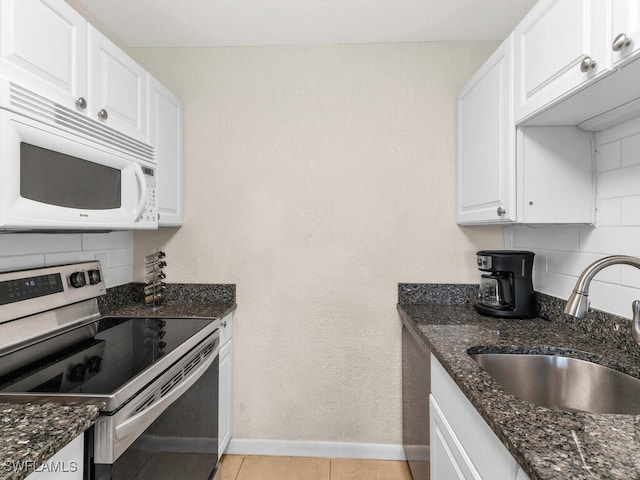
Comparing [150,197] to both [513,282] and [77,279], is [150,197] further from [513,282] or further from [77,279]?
[513,282]

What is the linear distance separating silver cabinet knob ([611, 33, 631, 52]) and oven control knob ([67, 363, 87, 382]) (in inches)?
67.1

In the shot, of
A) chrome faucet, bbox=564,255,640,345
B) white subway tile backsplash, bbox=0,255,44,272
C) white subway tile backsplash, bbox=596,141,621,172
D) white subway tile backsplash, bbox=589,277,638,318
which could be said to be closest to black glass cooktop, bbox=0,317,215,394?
white subway tile backsplash, bbox=0,255,44,272

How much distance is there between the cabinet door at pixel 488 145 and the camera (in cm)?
157

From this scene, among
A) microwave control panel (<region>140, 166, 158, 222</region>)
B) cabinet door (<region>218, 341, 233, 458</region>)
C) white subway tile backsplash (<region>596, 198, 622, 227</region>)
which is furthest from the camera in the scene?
cabinet door (<region>218, 341, 233, 458</region>)

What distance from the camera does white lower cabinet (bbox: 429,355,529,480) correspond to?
863mm

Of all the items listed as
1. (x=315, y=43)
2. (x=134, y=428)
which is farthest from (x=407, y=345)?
(x=315, y=43)

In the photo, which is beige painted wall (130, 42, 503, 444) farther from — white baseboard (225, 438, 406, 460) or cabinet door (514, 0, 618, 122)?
cabinet door (514, 0, 618, 122)

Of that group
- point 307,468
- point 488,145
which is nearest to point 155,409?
point 307,468

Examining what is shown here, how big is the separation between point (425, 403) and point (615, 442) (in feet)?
3.09

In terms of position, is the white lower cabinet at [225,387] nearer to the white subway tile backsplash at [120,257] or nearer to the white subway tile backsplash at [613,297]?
the white subway tile backsplash at [120,257]

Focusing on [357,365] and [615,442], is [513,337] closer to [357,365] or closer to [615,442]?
[615,442]

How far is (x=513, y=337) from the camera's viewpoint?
1493 mm

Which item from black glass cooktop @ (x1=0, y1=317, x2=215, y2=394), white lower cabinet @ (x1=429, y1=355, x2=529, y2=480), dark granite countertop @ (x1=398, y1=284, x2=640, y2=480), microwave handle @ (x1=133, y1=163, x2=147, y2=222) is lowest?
white lower cabinet @ (x1=429, y1=355, x2=529, y2=480)

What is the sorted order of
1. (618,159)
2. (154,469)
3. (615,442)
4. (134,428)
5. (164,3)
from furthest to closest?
(164,3), (618,159), (154,469), (134,428), (615,442)
